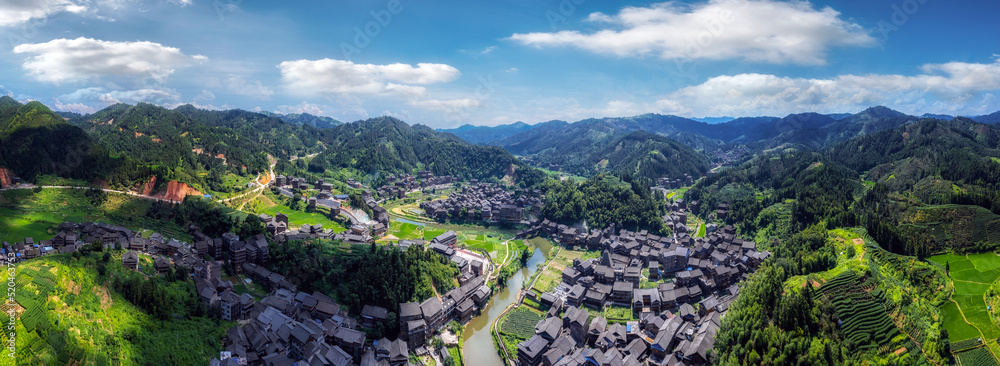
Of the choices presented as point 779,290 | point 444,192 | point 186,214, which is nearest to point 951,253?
point 779,290

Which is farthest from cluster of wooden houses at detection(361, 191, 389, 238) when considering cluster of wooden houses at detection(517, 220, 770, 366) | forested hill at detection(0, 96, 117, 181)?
forested hill at detection(0, 96, 117, 181)

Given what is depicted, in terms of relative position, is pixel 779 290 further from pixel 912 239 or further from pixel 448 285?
pixel 448 285

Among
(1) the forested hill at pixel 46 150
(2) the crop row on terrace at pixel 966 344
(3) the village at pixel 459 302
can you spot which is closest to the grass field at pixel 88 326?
(3) the village at pixel 459 302

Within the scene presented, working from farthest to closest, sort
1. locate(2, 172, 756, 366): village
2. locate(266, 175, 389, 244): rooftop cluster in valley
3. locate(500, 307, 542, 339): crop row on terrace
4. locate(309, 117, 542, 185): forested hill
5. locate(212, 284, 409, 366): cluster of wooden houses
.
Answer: locate(309, 117, 542, 185): forested hill
locate(266, 175, 389, 244): rooftop cluster in valley
locate(500, 307, 542, 339): crop row on terrace
locate(2, 172, 756, 366): village
locate(212, 284, 409, 366): cluster of wooden houses

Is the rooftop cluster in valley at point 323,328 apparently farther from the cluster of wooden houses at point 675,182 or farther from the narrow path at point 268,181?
the cluster of wooden houses at point 675,182

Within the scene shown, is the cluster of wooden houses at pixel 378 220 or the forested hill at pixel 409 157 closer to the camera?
the cluster of wooden houses at pixel 378 220

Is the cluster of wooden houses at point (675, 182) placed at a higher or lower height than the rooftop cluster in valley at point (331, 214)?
lower

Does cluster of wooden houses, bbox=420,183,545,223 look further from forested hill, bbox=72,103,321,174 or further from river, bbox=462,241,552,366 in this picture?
forested hill, bbox=72,103,321,174
